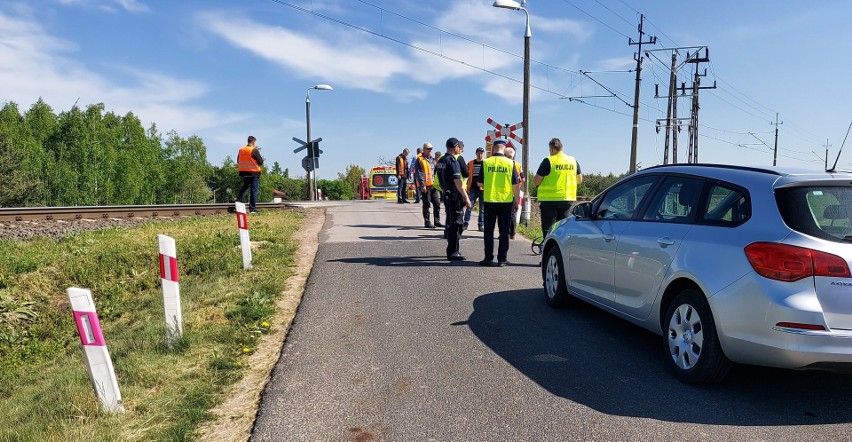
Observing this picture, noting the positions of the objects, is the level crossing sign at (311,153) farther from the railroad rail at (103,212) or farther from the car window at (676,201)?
the car window at (676,201)

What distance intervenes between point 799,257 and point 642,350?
68.4 inches

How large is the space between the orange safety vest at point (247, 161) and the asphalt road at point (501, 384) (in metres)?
9.22

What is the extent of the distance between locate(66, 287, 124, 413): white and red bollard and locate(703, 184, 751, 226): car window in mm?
3949

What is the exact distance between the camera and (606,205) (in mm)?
5719

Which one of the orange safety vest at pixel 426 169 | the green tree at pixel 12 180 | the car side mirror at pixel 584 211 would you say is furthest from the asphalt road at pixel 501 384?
the green tree at pixel 12 180

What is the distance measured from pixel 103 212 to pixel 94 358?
15.3 meters

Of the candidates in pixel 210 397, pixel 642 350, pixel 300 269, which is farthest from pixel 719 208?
pixel 300 269

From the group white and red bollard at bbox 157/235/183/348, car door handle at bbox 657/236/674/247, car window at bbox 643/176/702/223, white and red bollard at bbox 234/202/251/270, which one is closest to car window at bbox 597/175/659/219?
car window at bbox 643/176/702/223

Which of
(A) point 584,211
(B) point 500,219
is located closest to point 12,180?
(B) point 500,219

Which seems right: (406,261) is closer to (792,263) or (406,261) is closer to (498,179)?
(498,179)

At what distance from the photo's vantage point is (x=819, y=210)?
3.66 meters

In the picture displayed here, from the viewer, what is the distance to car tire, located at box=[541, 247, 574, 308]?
6.22m

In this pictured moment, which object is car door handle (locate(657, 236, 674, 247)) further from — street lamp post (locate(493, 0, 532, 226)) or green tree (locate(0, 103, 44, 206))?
green tree (locate(0, 103, 44, 206))

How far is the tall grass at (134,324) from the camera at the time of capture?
3838 millimetres
